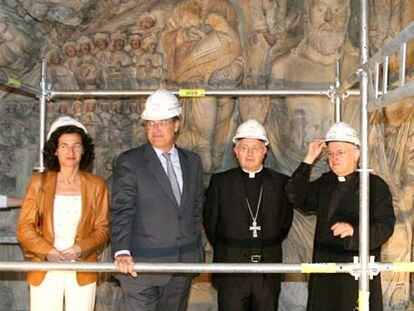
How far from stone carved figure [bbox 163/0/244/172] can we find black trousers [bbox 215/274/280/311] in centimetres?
173

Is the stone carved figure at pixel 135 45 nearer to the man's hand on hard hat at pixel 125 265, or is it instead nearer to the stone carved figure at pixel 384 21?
the stone carved figure at pixel 384 21

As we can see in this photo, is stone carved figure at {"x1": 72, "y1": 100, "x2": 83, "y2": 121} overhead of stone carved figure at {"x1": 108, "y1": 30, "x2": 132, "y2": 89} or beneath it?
beneath

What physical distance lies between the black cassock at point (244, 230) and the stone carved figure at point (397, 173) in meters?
1.30

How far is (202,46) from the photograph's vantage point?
216 inches

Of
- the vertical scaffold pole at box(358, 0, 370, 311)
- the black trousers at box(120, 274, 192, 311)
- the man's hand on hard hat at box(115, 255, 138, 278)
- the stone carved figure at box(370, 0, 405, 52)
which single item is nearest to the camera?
the vertical scaffold pole at box(358, 0, 370, 311)

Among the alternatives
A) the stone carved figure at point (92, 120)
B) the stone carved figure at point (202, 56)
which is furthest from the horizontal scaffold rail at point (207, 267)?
the stone carved figure at point (92, 120)

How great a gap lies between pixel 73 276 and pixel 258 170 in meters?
1.33

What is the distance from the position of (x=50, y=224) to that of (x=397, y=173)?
2964 mm

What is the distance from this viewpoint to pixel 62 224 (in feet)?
12.1

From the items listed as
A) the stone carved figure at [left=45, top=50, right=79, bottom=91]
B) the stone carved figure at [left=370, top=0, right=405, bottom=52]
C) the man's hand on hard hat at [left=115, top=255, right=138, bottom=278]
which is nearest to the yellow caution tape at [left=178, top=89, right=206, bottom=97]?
the man's hand on hard hat at [left=115, top=255, right=138, bottom=278]

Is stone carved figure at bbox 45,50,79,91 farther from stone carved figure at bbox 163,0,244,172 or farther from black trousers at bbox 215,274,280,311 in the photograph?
black trousers at bbox 215,274,280,311

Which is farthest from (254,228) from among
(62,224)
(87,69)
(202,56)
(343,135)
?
(87,69)

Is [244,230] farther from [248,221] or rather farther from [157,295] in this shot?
[157,295]

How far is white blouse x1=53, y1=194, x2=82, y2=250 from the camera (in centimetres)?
370
